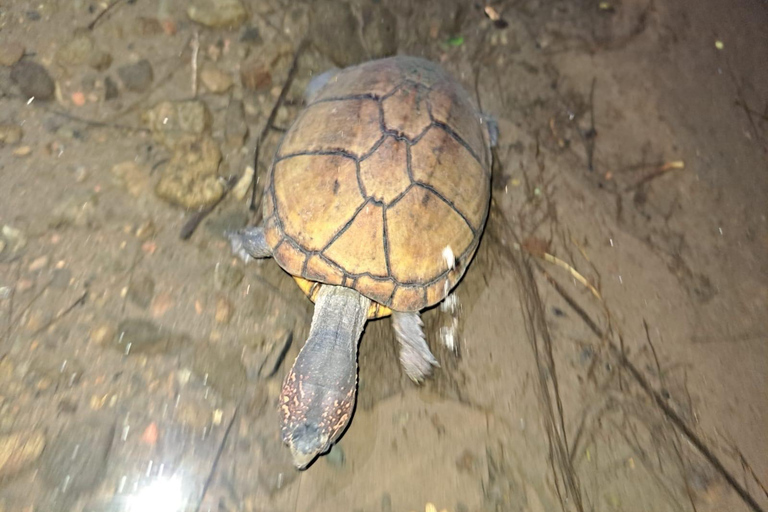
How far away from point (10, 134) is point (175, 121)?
32.3 inches

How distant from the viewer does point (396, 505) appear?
1774 millimetres

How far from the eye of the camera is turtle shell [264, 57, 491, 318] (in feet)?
5.80

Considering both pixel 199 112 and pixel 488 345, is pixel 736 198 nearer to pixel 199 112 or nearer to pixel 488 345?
pixel 488 345

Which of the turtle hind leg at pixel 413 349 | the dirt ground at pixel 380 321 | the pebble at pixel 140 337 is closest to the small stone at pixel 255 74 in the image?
the dirt ground at pixel 380 321

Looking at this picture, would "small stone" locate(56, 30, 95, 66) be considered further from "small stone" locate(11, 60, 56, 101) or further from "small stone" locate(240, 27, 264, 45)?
"small stone" locate(240, 27, 264, 45)

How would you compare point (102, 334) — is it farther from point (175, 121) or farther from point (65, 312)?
point (175, 121)

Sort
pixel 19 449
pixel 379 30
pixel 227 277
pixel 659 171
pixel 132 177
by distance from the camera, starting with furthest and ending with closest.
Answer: pixel 379 30
pixel 659 171
pixel 132 177
pixel 227 277
pixel 19 449

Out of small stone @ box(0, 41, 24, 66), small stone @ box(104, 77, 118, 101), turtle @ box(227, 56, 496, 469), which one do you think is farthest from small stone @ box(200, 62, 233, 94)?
small stone @ box(0, 41, 24, 66)

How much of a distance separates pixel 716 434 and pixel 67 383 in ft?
10.6

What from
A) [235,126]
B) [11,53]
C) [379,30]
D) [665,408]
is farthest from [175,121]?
[665,408]

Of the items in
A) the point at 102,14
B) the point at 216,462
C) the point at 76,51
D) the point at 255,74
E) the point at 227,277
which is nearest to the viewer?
the point at 216,462

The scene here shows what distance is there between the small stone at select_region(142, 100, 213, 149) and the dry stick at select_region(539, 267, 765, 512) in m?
2.33

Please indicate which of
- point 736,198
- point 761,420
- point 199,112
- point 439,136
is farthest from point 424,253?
point 736,198

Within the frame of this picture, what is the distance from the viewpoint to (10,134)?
6.99 feet
